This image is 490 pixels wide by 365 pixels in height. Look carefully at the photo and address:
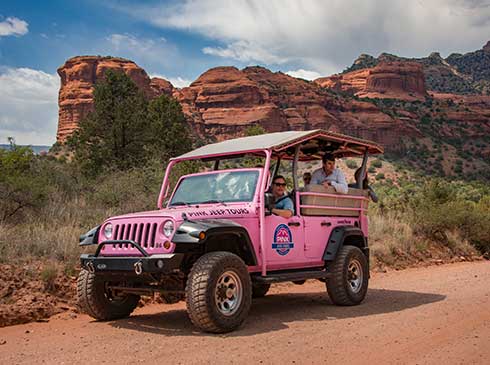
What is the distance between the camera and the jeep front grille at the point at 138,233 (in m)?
6.29

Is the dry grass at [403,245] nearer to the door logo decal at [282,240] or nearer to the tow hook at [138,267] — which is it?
the door logo decal at [282,240]

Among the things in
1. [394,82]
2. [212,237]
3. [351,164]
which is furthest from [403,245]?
[394,82]

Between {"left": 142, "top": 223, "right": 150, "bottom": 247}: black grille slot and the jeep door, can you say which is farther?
the jeep door

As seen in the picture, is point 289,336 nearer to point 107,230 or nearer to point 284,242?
point 284,242

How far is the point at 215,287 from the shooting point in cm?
606

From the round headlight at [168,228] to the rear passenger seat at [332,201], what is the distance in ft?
8.00

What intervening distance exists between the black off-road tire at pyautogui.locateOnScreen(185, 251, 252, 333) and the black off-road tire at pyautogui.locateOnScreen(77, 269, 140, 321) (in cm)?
151

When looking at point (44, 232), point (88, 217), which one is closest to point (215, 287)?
point (44, 232)

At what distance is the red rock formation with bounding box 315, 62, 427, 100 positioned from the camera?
406ft

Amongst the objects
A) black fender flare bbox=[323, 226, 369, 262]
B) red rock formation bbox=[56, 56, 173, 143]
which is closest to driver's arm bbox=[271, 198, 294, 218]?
black fender flare bbox=[323, 226, 369, 262]

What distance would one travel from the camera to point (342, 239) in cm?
848

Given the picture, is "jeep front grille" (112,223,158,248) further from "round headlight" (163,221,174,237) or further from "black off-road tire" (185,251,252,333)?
"black off-road tire" (185,251,252,333)

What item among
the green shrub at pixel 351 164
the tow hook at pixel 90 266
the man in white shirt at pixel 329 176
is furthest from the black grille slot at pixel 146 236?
the green shrub at pixel 351 164

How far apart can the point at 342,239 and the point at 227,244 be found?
239 centimetres
